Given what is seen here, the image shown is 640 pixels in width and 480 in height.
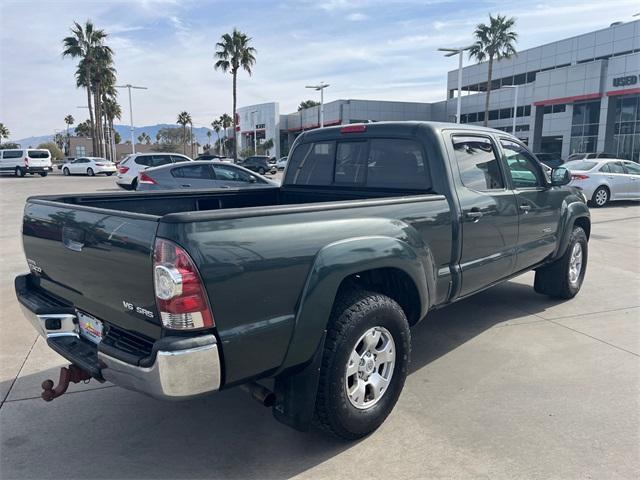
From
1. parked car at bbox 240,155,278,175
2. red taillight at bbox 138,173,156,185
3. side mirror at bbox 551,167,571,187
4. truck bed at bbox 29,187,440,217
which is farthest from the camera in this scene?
parked car at bbox 240,155,278,175

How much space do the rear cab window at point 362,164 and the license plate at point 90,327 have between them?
7.88 feet

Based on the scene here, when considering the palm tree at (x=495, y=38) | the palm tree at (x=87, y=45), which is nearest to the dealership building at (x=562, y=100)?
the palm tree at (x=495, y=38)

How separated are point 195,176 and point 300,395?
440 inches

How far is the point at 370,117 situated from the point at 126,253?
5803 cm

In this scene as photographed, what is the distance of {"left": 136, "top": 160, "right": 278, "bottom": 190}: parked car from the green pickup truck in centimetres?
874

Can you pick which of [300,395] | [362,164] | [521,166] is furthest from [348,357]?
[521,166]

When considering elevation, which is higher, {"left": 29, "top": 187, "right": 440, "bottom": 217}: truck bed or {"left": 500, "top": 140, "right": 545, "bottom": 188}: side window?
{"left": 500, "top": 140, "right": 545, "bottom": 188}: side window

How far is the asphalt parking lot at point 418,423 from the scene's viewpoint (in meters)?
2.83

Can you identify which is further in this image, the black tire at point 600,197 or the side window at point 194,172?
the black tire at point 600,197

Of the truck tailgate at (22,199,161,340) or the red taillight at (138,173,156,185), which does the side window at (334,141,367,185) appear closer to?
the truck tailgate at (22,199,161,340)

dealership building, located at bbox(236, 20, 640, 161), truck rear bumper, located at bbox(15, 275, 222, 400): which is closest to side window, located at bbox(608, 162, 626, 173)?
truck rear bumper, located at bbox(15, 275, 222, 400)

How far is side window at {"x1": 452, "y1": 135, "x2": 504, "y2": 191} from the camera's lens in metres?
4.02

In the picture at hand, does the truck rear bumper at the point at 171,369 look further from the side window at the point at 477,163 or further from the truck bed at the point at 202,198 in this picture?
the side window at the point at 477,163

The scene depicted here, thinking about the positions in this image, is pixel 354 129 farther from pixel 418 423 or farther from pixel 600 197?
pixel 600 197
